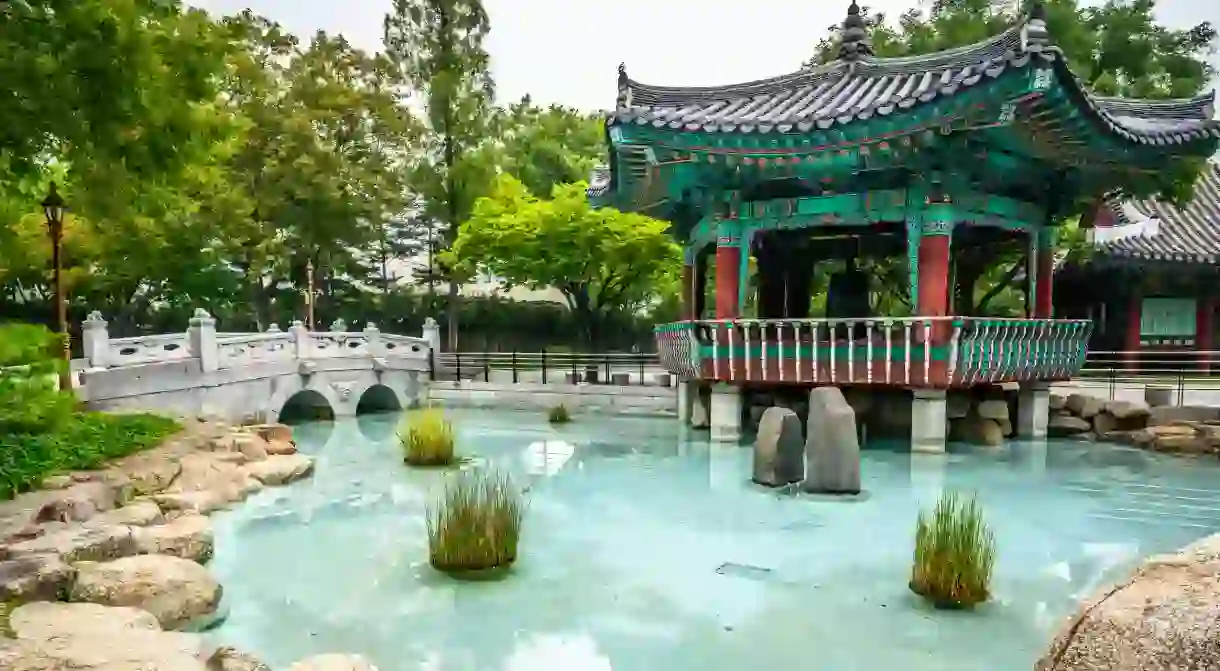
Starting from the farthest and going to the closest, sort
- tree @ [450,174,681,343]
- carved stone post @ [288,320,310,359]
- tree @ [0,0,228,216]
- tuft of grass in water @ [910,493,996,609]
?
1. tree @ [450,174,681,343]
2. carved stone post @ [288,320,310,359]
3. tuft of grass in water @ [910,493,996,609]
4. tree @ [0,0,228,216]

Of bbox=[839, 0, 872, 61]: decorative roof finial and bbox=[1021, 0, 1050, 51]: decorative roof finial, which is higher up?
bbox=[839, 0, 872, 61]: decorative roof finial

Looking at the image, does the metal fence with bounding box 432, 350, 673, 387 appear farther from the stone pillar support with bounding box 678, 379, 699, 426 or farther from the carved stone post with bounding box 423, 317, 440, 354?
the stone pillar support with bounding box 678, 379, 699, 426

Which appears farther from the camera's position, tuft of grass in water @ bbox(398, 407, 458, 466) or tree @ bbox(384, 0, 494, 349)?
tree @ bbox(384, 0, 494, 349)

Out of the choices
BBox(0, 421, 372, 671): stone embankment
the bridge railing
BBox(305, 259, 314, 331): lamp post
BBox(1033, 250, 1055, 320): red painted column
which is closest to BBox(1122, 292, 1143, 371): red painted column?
BBox(1033, 250, 1055, 320): red painted column

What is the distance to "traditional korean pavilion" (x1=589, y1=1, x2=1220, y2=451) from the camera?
8734mm

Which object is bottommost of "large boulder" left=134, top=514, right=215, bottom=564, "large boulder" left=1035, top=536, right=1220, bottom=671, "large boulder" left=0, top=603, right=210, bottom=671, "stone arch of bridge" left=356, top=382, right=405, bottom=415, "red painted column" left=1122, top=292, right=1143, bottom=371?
"stone arch of bridge" left=356, top=382, right=405, bottom=415

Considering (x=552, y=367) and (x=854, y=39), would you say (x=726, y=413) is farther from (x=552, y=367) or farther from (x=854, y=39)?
(x=552, y=367)

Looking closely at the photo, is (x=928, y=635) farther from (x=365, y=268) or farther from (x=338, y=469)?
(x=365, y=268)

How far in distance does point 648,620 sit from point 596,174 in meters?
10.5

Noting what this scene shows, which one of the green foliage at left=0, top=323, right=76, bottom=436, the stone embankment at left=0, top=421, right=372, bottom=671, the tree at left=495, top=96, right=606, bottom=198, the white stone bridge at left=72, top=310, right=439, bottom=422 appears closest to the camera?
the stone embankment at left=0, top=421, right=372, bottom=671

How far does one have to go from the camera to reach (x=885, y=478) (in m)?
8.71

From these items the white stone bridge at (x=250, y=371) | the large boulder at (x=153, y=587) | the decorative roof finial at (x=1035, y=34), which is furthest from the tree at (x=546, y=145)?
the large boulder at (x=153, y=587)

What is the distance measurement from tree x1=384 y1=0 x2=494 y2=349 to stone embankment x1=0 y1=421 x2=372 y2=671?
1537 centimetres

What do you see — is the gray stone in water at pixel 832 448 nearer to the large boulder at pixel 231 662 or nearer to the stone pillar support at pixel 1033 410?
the stone pillar support at pixel 1033 410
